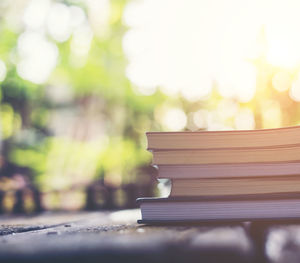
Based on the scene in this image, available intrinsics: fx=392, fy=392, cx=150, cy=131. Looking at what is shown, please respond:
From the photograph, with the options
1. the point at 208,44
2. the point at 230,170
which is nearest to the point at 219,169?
the point at 230,170

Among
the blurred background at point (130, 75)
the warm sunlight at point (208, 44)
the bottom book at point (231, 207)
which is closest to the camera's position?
the bottom book at point (231, 207)

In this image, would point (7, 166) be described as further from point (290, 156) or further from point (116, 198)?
point (290, 156)

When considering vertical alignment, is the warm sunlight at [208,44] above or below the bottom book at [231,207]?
Answer: above

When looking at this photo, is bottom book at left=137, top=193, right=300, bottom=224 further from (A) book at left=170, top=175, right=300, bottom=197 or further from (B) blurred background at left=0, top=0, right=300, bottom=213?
(B) blurred background at left=0, top=0, right=300, bottom=213

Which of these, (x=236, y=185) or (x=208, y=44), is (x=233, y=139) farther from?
(x=208, y=44)

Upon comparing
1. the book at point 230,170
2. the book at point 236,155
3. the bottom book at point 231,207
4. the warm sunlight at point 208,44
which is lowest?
the bottom book at point 231,207

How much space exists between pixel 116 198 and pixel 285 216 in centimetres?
364

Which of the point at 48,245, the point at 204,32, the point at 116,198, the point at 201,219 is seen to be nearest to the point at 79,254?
the point at 48,245

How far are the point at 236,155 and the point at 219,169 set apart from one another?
0.04 meters

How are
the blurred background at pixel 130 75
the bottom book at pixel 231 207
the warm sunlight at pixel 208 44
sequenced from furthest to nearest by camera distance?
1. the blurred background at pixel 130 75
2. the warm sunlight at pixel 208 44
3. the bottom book at pixel 231 207

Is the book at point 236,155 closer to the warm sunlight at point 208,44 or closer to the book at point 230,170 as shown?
the book at point 230,170

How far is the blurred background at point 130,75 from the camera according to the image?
267 inches

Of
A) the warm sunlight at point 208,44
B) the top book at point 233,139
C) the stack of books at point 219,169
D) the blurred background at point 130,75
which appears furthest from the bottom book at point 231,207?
the warm sunlight at point 208,44

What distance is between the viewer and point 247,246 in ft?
1.41
